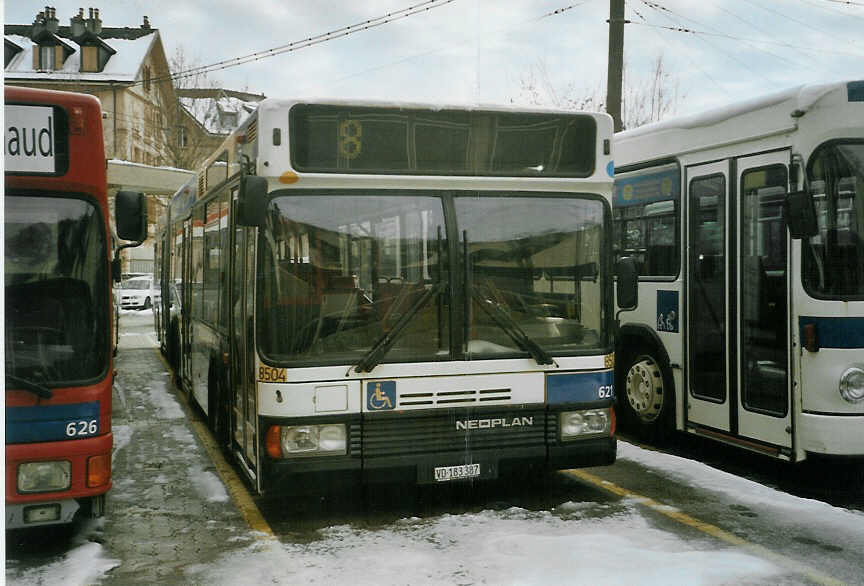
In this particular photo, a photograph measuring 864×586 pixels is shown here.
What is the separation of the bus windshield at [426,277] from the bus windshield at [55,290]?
1.03m

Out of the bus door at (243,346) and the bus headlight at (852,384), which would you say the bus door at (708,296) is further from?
the bus door at (243,346)

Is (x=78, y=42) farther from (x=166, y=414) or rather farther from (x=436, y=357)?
(x=436, y=357)

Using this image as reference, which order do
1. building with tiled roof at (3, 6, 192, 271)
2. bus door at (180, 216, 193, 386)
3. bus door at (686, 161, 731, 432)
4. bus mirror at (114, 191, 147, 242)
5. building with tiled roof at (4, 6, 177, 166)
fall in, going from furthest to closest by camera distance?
1. building with tiled roof at (4, 6, 177, 166)
2. building with tiled roof at (3, 6, 192, 271)
3. bus door at (180, 216, 193, 386)
4. bus door at (686, 161, 731, 432)
5. bus mirror at (114, 191, 147, 242)

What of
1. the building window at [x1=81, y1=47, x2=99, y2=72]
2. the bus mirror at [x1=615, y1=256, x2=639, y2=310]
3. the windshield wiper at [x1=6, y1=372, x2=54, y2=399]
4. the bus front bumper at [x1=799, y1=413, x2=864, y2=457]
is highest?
the building window at [x1=81, y1=47, x2=99, y2=72]

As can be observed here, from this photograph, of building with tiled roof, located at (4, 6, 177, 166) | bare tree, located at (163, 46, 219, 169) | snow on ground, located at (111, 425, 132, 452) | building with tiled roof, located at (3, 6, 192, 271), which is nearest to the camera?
snow on ground, located at (111, 425, 132, 452)

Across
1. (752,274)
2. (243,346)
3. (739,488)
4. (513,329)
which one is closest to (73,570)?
(243,346)

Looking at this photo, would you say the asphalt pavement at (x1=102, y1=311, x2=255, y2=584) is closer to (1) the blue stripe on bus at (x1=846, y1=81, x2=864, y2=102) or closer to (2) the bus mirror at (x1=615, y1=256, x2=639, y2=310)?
(2) the bus mirror at (x1=615, y1=256, x2=639, y2=310)

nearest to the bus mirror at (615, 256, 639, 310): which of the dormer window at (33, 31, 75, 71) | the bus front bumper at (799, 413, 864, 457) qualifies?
the bus front bumper at (799, 413, 864, 457)

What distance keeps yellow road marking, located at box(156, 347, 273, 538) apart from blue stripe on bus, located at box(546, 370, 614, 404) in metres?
2.12

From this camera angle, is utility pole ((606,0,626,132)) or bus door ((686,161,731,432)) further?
utility pole ((606,0,626,132))

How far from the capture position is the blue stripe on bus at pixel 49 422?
514 centimetres

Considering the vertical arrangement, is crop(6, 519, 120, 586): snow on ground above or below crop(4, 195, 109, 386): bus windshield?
below

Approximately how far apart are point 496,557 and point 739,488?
259 centimetres

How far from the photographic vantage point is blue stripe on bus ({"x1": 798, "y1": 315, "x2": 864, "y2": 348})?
6.76 metres
